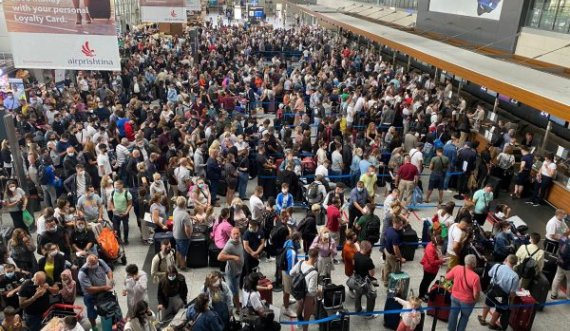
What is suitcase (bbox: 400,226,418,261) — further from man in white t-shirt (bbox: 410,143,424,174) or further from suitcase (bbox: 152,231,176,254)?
suitcase (bbox: 152,231,176,254)

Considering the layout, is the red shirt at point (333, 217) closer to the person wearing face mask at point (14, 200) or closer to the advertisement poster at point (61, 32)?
the advertisement poster at point (61, 32)

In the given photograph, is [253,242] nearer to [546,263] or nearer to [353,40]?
[546,263]

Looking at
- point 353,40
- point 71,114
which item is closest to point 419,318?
point 71,114

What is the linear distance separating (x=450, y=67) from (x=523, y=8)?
394cm

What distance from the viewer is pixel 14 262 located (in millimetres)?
6711

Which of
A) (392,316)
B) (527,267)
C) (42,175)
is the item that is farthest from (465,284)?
(42,175)

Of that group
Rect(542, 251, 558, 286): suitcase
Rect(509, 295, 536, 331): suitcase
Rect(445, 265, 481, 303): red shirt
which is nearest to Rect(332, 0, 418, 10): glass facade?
Rect(542, 251, 558, 286): suitcase

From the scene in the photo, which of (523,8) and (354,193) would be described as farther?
(523,8)

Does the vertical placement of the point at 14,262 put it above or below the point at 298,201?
above

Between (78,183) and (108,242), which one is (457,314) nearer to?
(108,242)

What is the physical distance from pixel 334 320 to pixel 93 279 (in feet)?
10.7

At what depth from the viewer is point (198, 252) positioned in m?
8.02

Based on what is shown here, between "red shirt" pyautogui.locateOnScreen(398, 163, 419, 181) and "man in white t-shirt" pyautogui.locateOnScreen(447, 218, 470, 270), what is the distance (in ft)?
8.76

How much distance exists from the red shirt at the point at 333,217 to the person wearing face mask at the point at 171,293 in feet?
9.51
